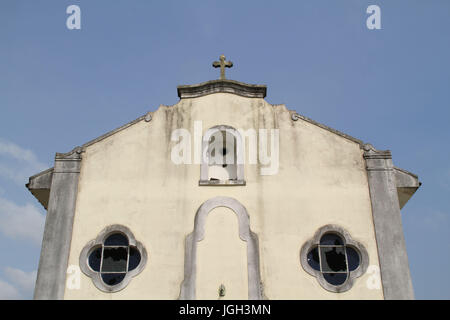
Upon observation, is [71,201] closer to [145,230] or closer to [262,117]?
[145,230]

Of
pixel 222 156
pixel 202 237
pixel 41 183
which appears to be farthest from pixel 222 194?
pixel 41 183

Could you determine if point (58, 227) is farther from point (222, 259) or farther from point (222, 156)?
point (222, 156)

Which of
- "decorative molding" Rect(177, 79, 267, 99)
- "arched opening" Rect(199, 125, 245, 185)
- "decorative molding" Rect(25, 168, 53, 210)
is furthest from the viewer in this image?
"decorative molding" Rect(177, 79, 267, 99)

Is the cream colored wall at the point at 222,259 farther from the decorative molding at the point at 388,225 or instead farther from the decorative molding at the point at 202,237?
the decorative molding at the point at 388,225

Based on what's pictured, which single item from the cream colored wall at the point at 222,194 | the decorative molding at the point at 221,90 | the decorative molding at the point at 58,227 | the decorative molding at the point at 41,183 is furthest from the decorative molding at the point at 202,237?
the decorative molding at the point at 41,183

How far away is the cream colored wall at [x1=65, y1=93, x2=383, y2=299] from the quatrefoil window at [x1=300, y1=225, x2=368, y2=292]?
0.15 meters

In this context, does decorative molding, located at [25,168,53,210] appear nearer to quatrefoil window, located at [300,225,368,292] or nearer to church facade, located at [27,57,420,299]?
church facade, located at [27,57,420,299]

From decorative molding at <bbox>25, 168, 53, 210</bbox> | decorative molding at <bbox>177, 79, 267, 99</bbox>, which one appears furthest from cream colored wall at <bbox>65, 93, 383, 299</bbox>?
decorative molding at <bbox>25, 168, 53, 210</bbox>

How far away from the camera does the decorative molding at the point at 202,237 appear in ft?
41.7

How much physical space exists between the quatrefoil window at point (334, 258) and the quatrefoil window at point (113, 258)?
153 inches

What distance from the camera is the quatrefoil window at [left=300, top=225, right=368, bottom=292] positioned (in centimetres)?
1300

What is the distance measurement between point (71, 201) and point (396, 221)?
7.80m
